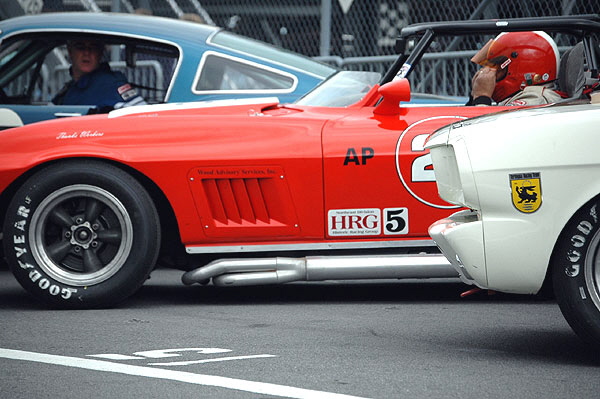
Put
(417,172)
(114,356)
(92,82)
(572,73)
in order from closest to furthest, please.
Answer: (114,356)
(417,172)
(572,73)
(92,82)

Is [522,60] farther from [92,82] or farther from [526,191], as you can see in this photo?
[92,82]

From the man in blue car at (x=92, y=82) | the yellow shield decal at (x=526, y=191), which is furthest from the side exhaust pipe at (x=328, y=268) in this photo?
the man in blue car at (x=92, y=82)

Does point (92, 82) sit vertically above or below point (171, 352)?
above

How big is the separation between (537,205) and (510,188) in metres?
0.11

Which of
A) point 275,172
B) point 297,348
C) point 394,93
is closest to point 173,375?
point 297,348

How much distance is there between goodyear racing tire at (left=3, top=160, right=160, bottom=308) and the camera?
5586mm

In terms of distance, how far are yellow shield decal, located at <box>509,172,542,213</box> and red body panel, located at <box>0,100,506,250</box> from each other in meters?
1.45

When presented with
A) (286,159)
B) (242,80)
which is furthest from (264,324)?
(242,80)

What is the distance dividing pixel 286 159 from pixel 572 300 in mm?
1904

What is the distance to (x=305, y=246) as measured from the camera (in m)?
5.64

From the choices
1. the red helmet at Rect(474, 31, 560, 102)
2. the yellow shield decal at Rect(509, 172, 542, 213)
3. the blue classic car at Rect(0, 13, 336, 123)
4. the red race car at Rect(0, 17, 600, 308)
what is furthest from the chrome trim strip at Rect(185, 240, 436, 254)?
the blue classic car at Rect(0, 13, 336, 123)

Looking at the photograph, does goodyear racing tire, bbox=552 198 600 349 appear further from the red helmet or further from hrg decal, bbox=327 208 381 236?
the red helmet

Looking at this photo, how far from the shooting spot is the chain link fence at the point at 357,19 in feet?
33.1

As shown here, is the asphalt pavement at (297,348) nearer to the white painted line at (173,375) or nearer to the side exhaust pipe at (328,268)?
the white painted line at (173,375)
